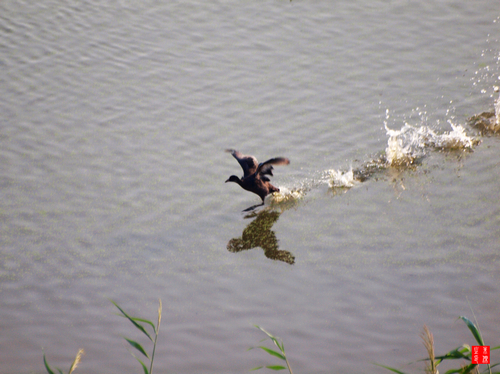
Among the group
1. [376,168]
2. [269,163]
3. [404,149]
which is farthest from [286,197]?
[404,149]

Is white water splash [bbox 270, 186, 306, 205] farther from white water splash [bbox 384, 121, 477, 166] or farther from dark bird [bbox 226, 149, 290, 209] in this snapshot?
white water splash [bbox 384, 121, 477, 166]

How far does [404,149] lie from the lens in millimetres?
6426

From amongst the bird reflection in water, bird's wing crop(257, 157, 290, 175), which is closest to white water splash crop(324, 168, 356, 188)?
the bird reflection in water

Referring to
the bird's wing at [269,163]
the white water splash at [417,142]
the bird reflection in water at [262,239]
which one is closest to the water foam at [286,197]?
the bird reflection in water at [262,239]

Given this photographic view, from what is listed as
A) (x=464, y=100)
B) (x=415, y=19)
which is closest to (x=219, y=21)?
(x=415, y=19)

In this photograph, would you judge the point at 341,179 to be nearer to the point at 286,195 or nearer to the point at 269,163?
the point at 286,195

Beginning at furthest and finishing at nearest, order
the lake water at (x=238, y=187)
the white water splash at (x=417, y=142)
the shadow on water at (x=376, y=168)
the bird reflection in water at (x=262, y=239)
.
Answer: the white water splash at (x=417, y=142) → the shadow on water at (x=376, y=168) → the bird reflection in water at (x=262, y=239) → the lake water at (x=238, y=187)

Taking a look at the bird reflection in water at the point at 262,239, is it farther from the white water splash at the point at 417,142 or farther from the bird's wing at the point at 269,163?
the white water splash at the point at 417,142

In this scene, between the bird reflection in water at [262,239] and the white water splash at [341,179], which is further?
the white water splash at [341,179]

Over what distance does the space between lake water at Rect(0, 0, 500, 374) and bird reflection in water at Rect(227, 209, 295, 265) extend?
3 centimetres

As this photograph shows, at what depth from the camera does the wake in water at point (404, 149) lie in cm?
589

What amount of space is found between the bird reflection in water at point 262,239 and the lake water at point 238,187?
28mm

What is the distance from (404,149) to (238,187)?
6.97ft

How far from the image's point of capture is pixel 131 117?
7133mm
